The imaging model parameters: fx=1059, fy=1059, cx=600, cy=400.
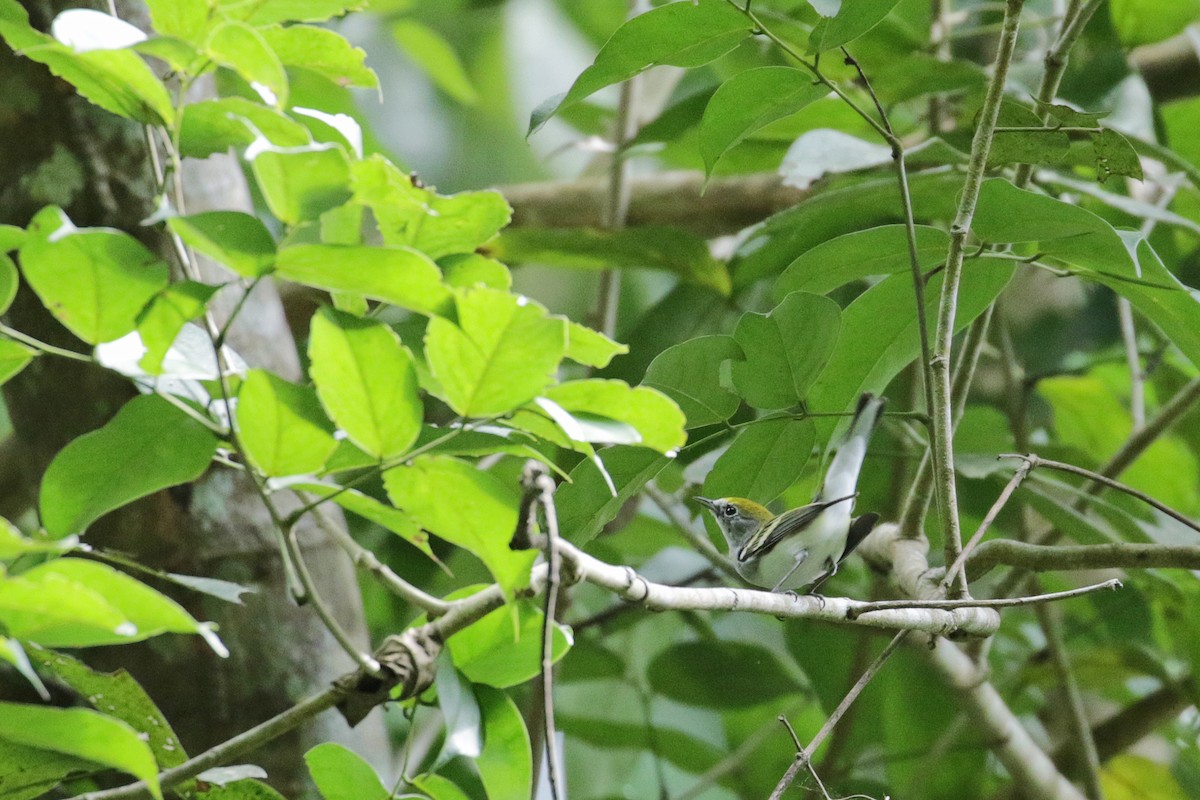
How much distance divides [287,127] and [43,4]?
91cm

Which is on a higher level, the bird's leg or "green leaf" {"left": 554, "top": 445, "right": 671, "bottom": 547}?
"green leaf" {"left": 554, "top": 445, "right": 671, "bottom": 547}

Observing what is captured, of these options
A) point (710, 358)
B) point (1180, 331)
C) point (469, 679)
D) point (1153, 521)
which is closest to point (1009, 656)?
point (1153, 521)

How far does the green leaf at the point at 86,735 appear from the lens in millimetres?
505

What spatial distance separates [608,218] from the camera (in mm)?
1913

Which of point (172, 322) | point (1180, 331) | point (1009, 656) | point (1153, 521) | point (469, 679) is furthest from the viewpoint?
point (1009, 656)

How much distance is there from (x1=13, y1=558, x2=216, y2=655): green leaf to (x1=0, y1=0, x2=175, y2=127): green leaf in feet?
0.81

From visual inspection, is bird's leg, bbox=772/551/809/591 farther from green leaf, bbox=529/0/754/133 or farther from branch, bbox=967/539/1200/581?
green leaf, bbox=529/0/754/133

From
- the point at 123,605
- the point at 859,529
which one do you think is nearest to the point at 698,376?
the point at 859,529

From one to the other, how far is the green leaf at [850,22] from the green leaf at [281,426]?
1.54ft

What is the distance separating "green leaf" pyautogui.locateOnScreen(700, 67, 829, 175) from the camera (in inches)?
32.5

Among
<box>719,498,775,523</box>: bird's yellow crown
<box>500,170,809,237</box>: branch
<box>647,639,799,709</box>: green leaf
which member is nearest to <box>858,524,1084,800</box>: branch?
<box>719,498,775,523</box>: bird's yellow crown

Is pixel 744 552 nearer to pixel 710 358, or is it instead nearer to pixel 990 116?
pixel 710 358

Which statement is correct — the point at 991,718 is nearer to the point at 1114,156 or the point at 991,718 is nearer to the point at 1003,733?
the point at 1003,733

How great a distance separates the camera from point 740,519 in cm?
130
